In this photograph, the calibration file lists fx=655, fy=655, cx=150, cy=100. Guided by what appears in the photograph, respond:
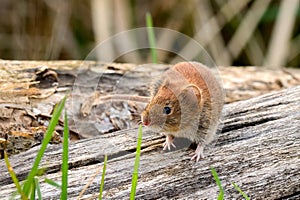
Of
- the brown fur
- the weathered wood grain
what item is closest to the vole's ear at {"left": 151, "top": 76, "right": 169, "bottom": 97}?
the brown fur

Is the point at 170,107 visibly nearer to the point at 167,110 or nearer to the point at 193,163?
the point at 167,110

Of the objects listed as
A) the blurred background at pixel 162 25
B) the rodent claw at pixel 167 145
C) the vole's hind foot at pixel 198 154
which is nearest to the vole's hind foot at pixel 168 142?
the rodent claw at pixel 167 145

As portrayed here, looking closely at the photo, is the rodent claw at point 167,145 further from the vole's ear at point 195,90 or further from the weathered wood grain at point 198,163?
the vole's ear at point 195,90

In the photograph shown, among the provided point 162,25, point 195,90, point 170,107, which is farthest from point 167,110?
point 162,25

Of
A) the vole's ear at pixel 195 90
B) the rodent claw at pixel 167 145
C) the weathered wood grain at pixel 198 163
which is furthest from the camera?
the rodent claw at pixel 167 145

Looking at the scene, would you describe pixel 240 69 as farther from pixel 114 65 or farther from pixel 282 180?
pixel 282 180

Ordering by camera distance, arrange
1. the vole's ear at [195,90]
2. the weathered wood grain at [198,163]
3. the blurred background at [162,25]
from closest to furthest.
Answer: the weathered wood grain at [198,163], the vole's ear at [195,90], the blurred background at [162,25]

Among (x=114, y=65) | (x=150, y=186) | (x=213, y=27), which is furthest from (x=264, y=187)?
(x=213, y=27)
